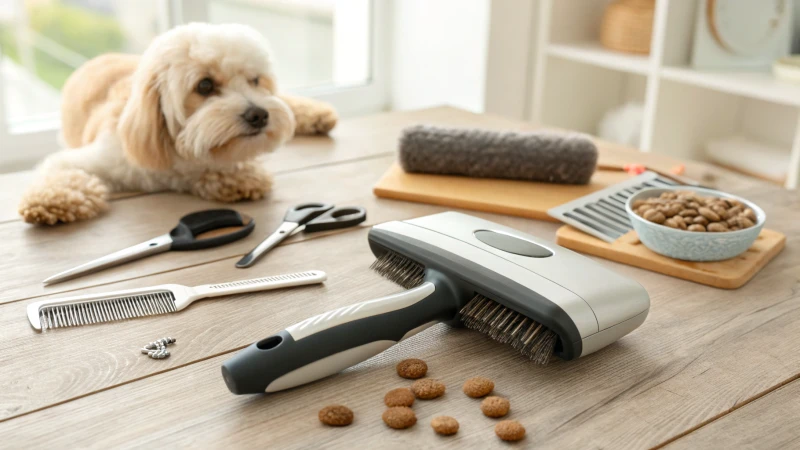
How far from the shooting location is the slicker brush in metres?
0.59

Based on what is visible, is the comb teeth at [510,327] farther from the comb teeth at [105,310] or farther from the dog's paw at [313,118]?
the dog's paw at [313,118]

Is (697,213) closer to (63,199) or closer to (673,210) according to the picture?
(673,210)

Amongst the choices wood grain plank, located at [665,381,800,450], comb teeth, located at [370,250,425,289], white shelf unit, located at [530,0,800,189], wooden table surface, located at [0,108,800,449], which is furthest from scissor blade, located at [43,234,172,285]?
white shelf unit, located at [530,0,800,189]

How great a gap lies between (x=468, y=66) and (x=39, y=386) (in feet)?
5.61

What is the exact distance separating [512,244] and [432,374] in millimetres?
164

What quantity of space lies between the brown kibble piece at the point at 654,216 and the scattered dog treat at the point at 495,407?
1.19 feet

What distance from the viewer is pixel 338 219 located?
3.14 ft

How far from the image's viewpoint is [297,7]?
2.19m

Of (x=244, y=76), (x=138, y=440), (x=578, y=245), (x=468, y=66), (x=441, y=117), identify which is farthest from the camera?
(x=468, y=66)

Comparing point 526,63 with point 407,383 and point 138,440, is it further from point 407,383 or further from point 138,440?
point 138,440

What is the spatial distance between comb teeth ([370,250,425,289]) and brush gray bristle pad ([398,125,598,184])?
1.13 ft

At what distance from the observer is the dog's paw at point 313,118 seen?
53.8 inches

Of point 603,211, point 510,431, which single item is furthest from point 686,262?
point 510,431

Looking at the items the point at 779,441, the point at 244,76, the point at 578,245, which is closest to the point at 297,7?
the point at 244,76
